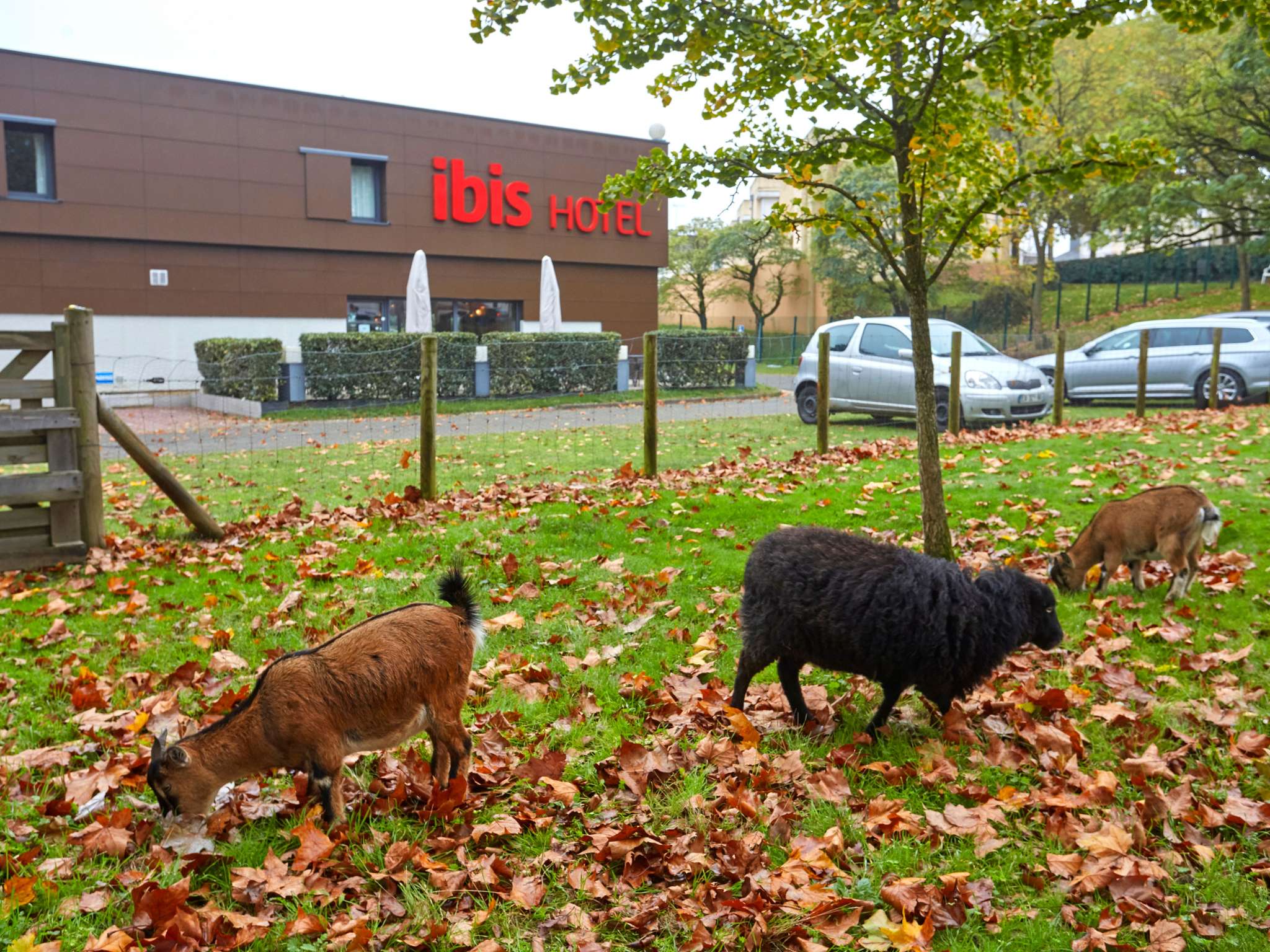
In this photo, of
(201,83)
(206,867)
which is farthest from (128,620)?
(201,83)

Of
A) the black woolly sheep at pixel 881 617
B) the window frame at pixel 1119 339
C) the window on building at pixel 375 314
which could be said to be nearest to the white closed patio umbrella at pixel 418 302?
the window on building at pixel 375 314

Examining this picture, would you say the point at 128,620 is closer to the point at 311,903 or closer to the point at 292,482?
the point at 311,903

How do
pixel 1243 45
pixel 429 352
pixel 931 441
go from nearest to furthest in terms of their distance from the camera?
pixel 931 441, pixel 429 352, pixel 1243 45

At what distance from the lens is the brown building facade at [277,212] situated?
2522cm

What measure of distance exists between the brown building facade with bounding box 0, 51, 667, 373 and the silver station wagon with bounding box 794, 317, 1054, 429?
17.3 m

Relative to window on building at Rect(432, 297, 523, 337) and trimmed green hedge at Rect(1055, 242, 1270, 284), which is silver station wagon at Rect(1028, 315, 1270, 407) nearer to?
window on building at Rect(432, 297, 523, 337)

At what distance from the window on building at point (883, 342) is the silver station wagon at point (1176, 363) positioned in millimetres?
3915

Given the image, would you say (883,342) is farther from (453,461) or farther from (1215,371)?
(453,461)

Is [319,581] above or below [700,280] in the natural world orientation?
below

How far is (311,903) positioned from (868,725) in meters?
2.45

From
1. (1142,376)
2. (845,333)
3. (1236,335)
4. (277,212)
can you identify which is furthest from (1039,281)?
(277,212)

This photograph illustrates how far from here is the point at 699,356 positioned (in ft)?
84.7

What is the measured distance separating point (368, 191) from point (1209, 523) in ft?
92.3

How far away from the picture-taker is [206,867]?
3.37m
